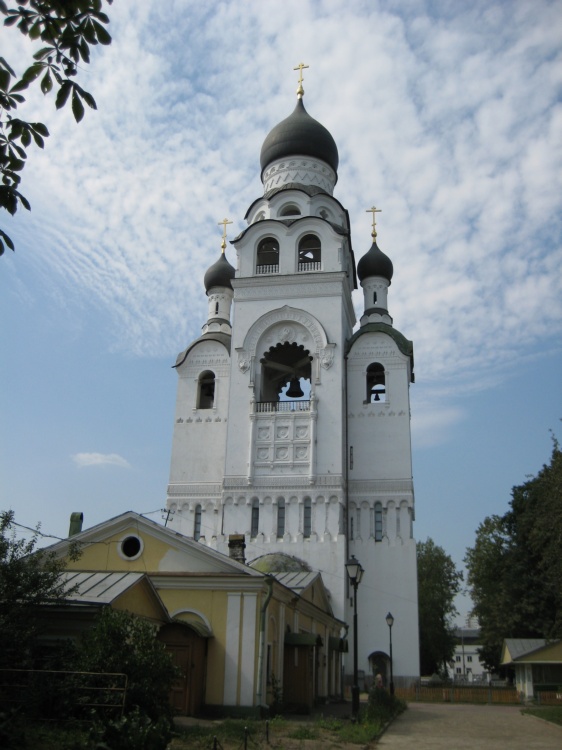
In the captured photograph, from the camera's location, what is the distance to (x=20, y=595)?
1144cm

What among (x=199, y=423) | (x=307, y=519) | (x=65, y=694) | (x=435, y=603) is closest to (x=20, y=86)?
(x=65, y=694)

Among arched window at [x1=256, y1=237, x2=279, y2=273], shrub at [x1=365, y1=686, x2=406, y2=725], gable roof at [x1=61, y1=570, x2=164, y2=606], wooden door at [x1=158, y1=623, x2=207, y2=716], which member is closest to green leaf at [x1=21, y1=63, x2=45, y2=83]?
gable roof at [x1=61, y1=570, x2=164, y2=606]

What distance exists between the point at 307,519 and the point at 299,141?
65.3ft

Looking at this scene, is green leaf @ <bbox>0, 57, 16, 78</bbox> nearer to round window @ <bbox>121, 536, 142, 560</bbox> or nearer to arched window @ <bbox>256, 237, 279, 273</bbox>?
round window @ <bbox>121, 536, 142, 560</bbox>

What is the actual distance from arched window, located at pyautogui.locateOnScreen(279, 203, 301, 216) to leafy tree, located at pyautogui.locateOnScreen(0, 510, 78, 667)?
2767cm

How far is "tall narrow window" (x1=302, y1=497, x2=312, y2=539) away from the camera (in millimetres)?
30906

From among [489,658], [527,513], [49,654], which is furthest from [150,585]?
[489,658]

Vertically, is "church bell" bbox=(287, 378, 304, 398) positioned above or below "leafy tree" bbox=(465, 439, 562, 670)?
above

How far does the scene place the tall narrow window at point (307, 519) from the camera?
1217 inches

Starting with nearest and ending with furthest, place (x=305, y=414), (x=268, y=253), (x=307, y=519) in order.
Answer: (x=307, y=519)
(x=305, y=414)
(x=268, y=253)

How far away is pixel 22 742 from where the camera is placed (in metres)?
8.00

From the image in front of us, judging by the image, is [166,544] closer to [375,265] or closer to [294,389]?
[294,389]

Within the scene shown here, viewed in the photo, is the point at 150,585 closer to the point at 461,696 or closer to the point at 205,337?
the point at 461,696

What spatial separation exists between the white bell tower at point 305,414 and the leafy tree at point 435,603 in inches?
746
